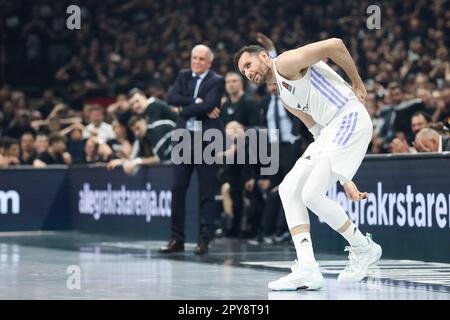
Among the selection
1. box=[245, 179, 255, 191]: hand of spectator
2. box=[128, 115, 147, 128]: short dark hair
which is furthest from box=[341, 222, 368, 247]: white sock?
box=[128, 115, 147, 128]: short dark hair

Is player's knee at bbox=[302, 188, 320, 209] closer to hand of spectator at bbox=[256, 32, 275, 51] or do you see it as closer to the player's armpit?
the player's armpit

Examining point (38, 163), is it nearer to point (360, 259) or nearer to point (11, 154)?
point (11, 154)

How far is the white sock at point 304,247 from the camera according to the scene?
8711 millimetres

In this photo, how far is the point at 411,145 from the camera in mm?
14805

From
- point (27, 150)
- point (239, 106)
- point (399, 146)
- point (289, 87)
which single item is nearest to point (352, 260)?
point (289, 87)

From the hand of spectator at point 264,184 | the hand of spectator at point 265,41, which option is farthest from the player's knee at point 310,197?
the hand of spectator at point 264,184

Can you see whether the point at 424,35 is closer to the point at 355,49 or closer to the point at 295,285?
the point at 355,49

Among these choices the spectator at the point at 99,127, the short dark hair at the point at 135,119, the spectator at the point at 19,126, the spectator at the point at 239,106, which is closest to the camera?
the spectator at the point at 239,106

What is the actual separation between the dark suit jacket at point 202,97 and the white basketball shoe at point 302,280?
4502 mm

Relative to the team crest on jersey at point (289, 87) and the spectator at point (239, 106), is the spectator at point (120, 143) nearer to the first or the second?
the spectator at point (239, 106)

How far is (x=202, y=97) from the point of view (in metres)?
13.0

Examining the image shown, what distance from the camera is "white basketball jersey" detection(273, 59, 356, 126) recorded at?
879 centimetres

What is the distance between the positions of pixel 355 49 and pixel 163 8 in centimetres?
815

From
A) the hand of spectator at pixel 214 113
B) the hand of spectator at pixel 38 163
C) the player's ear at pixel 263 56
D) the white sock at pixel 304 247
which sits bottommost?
the white sock at pixel 304 247
